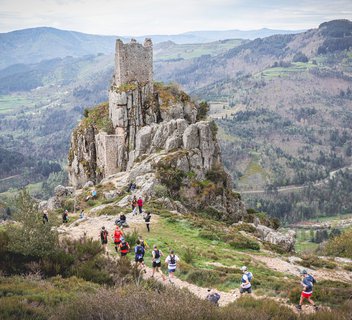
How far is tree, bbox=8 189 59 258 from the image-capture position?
2055 cm

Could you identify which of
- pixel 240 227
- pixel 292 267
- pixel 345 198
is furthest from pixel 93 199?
pixel 345 198

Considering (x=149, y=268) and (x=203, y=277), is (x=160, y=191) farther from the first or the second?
(x=203, y=277)

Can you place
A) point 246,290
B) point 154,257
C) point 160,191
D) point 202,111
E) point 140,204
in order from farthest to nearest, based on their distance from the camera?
1. point 202,111
2. point 160,191
3. point 140,204
4. point 154,257
5. point 246,290

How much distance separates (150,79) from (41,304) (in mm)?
51145

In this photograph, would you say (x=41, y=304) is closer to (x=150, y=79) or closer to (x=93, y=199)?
(x=93, y=199)

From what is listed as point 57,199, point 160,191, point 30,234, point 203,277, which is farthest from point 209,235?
point 57,199

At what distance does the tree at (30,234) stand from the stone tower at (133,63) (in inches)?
1645

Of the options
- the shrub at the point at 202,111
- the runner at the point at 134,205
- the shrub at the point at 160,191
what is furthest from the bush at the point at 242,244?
the shrub at the point at 202,111

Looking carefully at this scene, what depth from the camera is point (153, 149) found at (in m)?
51.6

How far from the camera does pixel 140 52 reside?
204 ft

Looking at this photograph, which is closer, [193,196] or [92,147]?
[193,196]

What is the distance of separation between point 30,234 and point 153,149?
31591mm

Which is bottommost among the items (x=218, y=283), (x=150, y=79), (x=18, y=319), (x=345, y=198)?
(x=345, y=198)

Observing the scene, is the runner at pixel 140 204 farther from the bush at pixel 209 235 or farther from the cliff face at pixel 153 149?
the bush at pixel 209 235
